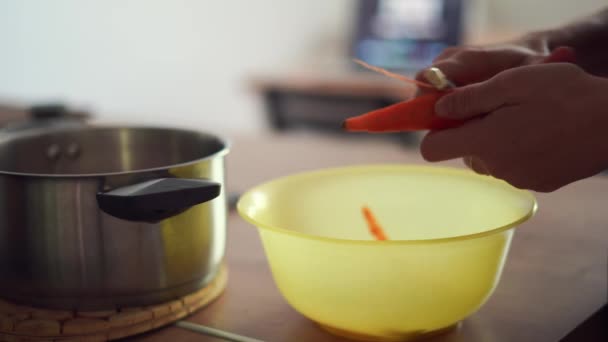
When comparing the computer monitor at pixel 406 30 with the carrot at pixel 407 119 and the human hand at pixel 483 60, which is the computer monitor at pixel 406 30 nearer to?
the human hand at pixel 483 60

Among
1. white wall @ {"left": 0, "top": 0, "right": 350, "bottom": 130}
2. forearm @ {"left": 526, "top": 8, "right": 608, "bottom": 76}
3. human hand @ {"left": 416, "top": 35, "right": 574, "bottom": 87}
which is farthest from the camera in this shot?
white wall @ {"left": 0, "top": 0, "right": 350, "bottom": 130}

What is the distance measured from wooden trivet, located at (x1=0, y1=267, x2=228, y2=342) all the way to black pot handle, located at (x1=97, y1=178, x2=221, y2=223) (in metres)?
0.09

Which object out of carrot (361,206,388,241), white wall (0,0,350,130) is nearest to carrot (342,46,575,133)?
carrot (361,206,388,241)

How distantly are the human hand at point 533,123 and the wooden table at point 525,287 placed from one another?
0.41 feet

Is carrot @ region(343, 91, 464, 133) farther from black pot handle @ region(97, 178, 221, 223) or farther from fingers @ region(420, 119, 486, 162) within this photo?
black pot handle @ region(97, 178, 221, 223)

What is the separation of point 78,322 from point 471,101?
356 millimetres

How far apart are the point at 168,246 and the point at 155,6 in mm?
2983

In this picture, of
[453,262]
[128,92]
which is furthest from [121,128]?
[128,92]

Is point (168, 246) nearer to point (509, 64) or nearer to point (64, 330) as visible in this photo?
point (64, 330)

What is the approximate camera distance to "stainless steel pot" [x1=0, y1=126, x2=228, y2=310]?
501mm

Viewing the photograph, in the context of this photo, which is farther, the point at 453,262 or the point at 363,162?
the point at 363,162

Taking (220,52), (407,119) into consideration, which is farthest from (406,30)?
(407,119)

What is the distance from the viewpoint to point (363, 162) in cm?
107

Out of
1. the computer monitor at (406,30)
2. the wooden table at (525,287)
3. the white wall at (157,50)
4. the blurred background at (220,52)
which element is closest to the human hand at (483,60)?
the wooden table at (525,287)
